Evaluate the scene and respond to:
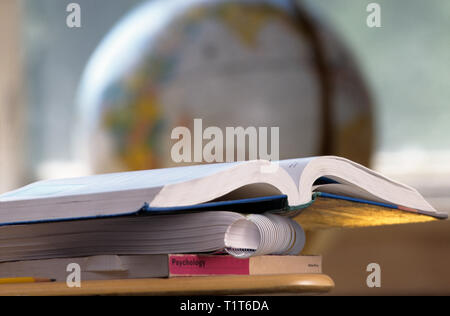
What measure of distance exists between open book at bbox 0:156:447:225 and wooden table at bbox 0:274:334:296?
0.18ft

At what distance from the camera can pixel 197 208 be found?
631mm

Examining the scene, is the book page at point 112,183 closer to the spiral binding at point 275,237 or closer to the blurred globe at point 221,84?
the spiral binding at point 275,237

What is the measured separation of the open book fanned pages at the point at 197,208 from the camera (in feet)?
2.03

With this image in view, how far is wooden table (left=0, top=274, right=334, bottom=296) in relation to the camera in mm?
587

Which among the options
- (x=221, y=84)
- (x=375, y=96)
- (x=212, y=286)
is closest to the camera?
(x=212, y=286)

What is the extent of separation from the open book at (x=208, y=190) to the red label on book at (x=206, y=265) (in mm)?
44

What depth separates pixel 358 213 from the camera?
0.73m

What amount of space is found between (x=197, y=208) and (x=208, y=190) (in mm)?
20

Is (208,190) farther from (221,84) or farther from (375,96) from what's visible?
(375,96)

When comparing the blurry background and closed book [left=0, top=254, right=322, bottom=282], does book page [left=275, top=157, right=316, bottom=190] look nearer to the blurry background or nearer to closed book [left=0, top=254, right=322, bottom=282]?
closed book [left=0, top=254, right=322, bottom=282]

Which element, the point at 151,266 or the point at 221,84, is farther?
the point at 221,84

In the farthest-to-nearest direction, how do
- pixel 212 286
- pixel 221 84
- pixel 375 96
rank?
pixel 375 96 → pixel 221 84 → pixel 212 286

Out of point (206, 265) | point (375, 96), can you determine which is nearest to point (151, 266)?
point (206, 265)

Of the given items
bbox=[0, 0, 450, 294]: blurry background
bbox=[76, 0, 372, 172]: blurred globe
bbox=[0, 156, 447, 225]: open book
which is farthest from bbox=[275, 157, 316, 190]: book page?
bbox=[0, 0, 450, 294]: blurry background
